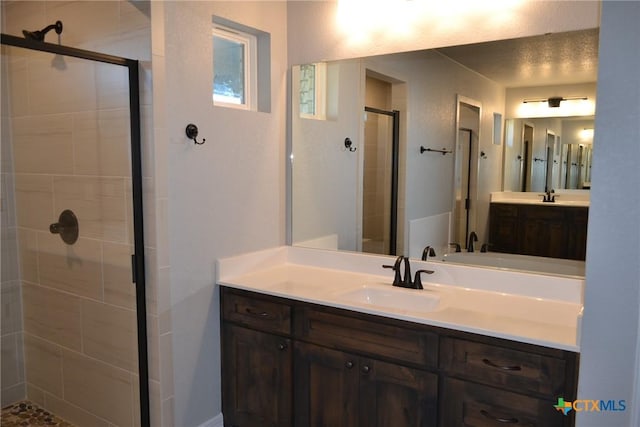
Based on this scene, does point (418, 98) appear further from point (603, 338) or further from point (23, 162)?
point (23, 162)

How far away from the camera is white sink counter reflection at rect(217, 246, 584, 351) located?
1.81m

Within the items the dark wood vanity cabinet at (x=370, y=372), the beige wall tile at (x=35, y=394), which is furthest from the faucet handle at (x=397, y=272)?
the beige wall tile at (x=35, y=394)

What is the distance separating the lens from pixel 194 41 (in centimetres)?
226

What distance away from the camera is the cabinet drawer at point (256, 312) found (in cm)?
229

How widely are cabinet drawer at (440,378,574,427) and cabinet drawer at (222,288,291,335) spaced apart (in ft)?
2.59

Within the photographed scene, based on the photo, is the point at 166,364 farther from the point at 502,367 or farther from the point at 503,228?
the point at 503,228

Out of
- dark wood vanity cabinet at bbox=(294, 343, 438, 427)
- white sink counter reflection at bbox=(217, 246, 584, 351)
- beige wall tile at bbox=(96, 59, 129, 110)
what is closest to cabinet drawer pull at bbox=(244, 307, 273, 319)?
white sink counter reflection at bbox=(217, 246, 584, 351)

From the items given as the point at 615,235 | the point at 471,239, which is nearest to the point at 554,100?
the point at 471,239

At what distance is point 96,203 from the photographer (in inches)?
97.8

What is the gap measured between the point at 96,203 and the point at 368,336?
153 centimetres

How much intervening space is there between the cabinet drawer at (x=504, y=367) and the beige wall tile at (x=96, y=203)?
158 centimetres

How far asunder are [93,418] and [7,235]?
1.20 m

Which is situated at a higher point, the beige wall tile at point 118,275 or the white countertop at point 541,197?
the white countertop at point 541,197

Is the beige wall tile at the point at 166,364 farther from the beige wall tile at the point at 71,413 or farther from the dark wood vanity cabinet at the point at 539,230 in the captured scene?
the dark wood vanity cabinet at the point at 539,230
